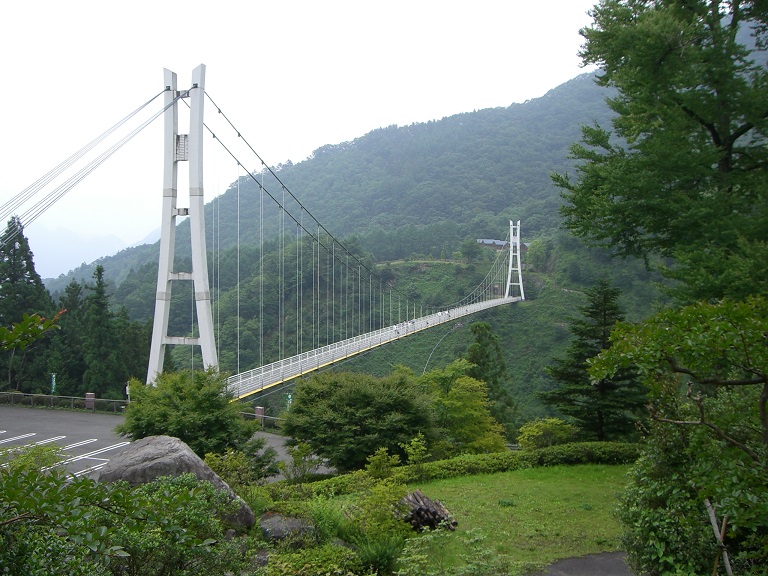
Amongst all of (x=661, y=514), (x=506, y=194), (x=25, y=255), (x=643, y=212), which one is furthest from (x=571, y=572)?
(x=506, y=194)

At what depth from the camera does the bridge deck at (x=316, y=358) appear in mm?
12398

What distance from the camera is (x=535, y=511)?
6324 millimetres

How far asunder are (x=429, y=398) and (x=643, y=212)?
417 centimetres

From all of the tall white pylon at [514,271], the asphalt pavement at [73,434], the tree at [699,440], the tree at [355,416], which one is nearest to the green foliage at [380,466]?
the tree at [355,416]

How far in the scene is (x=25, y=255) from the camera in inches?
744

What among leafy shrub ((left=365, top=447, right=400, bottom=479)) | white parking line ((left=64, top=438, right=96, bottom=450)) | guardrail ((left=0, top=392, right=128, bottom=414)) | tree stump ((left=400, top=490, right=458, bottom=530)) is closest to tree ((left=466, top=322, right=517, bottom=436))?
guardrail ((left=0, top=392, right=128, bottom=414))

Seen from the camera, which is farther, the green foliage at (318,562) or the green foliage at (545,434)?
the green foliage at (545,434)

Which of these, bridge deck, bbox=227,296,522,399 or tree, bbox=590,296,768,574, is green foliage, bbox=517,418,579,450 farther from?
tree, bbox=590,296,768,574

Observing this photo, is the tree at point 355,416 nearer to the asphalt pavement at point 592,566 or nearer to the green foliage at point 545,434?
the green foliage at point 545,434

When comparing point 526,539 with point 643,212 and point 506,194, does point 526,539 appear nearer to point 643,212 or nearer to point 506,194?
point 643,212

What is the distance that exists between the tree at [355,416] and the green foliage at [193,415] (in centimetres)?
103

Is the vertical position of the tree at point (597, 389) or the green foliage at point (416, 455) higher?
the tree at point (597, 389)

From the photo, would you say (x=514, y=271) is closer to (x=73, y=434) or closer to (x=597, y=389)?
(x=597, y=389)

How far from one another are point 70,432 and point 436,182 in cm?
4639
